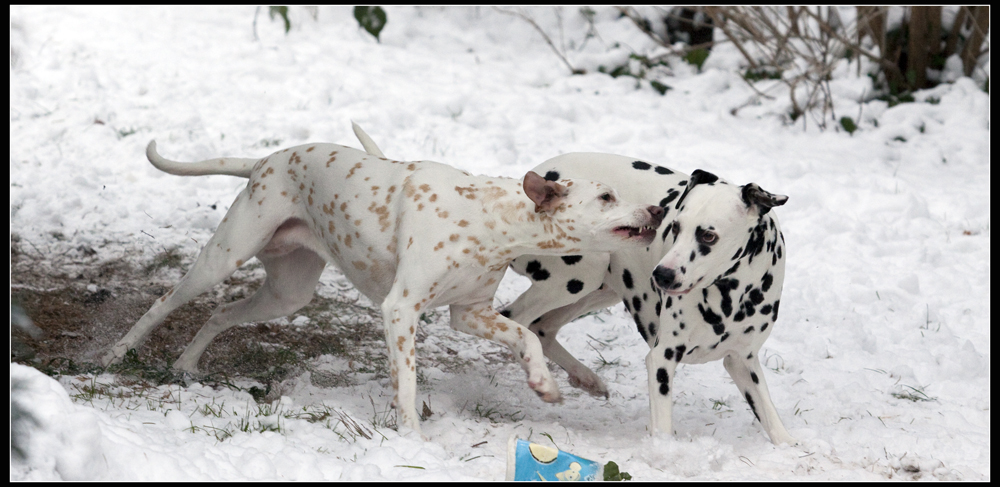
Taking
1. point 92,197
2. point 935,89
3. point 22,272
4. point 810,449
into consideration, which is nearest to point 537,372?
point 810,449

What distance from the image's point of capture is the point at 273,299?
15.7 feet

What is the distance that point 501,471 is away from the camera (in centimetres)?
333

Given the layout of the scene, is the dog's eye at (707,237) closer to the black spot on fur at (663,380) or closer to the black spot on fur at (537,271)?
the black spot on fur at (663,380)

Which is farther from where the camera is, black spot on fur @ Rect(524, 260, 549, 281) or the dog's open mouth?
black spot on fur @ Rect(524, 260, 549, 281)

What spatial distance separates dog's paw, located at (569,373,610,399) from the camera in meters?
4.82

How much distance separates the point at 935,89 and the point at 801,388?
17.5 feet

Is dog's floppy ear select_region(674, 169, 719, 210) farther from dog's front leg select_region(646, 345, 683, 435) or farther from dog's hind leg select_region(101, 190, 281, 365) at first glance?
dog's hind leg select_region(101, 190, 281, 365)

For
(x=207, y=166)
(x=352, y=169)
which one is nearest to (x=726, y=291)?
(x=352, y=169)

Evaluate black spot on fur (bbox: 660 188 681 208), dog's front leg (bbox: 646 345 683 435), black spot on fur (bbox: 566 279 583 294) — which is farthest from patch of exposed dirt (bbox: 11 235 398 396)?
black spot on fur (bbox: 660 188 681 208)

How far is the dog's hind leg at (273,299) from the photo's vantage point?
15.6 ft

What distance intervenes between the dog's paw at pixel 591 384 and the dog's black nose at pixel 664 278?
1478 mm

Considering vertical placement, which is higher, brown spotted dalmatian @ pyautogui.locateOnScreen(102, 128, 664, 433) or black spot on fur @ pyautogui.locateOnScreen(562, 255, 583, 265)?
brown spotted dalmatian @ pyautogui.locateOnScreen(102, 128, 664, 433)

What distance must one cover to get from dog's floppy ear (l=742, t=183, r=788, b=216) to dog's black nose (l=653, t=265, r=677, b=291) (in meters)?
0.43

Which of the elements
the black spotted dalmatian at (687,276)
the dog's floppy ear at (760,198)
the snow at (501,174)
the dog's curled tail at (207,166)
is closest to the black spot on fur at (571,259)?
the black spotted dalmatian at (687,276)
